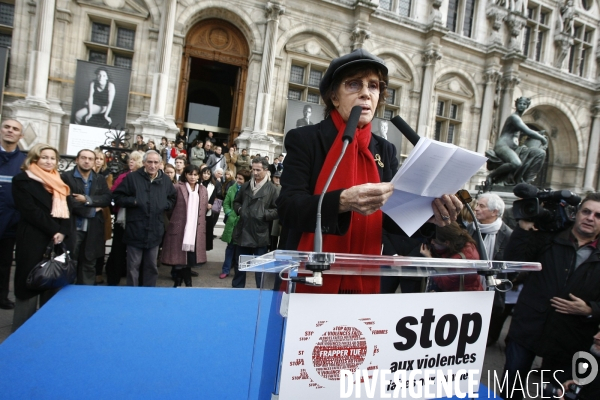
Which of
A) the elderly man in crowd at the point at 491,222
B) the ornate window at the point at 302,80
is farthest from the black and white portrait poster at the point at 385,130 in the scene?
the elderly man in crowd at the point at 491,222

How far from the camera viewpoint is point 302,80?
47.7 ft

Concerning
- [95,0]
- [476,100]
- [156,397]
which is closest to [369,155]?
[156,397]

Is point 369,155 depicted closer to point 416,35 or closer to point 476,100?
point 416,35

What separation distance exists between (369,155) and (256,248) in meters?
4.05

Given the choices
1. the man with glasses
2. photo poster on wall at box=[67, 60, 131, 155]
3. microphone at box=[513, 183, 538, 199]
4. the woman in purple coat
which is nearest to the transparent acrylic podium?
microphone at box=[513, 183, 538, 199]

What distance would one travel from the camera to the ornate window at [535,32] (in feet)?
62.3

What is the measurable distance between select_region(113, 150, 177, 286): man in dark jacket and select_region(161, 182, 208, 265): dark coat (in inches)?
12.7

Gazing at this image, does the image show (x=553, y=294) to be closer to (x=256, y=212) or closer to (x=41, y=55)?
(x=256, y=212)

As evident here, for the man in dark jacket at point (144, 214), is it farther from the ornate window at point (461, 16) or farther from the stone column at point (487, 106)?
the ornate window at point (461, 16)

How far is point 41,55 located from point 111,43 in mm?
2007

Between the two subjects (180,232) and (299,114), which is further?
(299,114)

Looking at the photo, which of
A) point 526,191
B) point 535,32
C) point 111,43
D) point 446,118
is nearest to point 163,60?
point 111,43

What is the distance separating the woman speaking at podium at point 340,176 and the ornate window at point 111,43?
12.7m

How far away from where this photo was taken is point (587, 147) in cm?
2047
